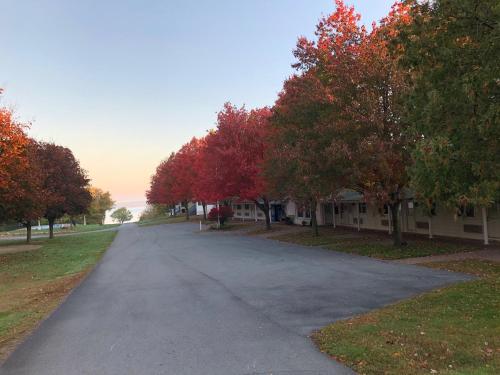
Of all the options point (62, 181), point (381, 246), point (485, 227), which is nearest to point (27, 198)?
point (62, 181)

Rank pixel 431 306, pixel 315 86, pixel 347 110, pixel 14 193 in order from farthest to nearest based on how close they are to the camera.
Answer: pixel 14 193
pixel 315 86
pixel 347 110
pixel 431 306

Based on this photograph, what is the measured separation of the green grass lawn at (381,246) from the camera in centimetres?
1720

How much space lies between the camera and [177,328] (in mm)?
8219

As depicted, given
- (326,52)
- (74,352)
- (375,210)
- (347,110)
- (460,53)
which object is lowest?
(74,352)

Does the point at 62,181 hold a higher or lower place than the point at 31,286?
higher

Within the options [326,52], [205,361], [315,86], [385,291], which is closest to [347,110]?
[315,86]

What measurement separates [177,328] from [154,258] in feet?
43.0

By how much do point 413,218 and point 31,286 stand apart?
19045 mm

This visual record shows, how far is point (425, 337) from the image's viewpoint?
22.1ft

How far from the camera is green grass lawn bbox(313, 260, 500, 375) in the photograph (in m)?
5.67

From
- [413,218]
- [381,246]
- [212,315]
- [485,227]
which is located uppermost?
[413,218]

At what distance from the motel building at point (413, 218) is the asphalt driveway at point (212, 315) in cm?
316

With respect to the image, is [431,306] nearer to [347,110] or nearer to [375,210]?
[347,110]

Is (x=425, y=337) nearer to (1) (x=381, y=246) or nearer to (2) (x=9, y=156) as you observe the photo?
(1) (x=381, y=246)
